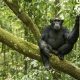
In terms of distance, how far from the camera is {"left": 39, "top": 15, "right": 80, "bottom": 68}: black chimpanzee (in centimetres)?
472

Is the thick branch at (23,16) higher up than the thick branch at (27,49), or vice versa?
the thick branch at (23,16)

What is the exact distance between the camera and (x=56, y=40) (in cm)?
528

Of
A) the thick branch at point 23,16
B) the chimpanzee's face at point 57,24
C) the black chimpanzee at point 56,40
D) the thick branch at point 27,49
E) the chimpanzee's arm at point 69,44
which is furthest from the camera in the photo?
the thick branch at point 23,16

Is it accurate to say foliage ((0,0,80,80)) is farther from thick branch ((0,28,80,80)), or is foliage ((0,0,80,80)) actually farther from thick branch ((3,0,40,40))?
thick branch ((0,28,80,80))

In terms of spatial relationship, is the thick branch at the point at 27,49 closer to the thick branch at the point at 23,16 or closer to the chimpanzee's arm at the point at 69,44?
the chimpanzee's arm at the point at 69,44

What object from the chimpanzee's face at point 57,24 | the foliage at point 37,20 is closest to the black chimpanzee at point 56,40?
the chimpanzee's face at point 57,24

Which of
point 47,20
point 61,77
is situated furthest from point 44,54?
point 47,20

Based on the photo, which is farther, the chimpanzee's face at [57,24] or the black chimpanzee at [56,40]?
the chimpanzee's face at [57,24]

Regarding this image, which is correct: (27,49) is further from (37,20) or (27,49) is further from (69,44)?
(37,20)

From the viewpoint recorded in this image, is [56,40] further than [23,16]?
No

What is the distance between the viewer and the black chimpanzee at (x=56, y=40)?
4.72 metres

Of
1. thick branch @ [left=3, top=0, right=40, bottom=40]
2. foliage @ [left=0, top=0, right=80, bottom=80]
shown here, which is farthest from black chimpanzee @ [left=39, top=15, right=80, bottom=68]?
thick branch @ [left=3, top=0, right=40, bottom=40]

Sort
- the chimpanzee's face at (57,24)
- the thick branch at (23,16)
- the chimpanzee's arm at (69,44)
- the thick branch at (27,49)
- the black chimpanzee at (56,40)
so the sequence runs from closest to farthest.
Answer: the thick branch at (27,49)
the black chimpanzee at (56,40)
the chimpanzee's arm at (69,44)
the chimpanzee's face at (57,24)
the thick branch at (23,16)

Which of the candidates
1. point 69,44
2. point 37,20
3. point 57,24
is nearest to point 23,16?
point 57,24
